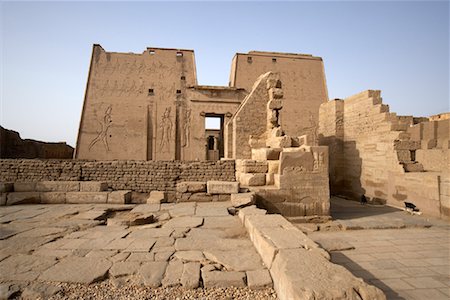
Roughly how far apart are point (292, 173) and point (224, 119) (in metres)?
9.62

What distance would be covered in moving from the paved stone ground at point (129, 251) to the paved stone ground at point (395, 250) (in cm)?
165

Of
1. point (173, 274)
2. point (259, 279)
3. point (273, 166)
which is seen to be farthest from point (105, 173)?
point (259, 279)

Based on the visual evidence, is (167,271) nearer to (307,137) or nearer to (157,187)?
(157,187)

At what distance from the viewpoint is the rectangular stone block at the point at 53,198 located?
6.05 metres

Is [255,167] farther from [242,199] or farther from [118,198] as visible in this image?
[118,198]

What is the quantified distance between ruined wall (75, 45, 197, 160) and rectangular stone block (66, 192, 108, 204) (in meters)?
8.60

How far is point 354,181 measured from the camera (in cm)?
956

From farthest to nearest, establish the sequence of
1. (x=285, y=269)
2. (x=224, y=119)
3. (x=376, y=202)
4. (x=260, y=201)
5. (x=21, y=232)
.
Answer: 1. (x=224, y=119)
2. (x=376, y=202)
3. (x=260, y=201)
4. (x=21, y=232)
5. (x=285, y=269)

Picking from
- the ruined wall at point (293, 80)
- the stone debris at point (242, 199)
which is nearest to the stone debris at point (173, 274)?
the stone debris at point (242, 199)

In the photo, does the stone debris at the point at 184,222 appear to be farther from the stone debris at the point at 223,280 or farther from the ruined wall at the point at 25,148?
the ruined wall at the point at 25,148

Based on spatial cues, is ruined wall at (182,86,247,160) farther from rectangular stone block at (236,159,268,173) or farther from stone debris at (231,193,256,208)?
stone debris at (231,193,256,208)

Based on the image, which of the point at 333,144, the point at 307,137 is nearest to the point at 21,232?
the point at 307,137

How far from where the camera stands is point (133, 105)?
14.9 meters

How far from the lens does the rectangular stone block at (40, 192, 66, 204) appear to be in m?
6.05
